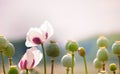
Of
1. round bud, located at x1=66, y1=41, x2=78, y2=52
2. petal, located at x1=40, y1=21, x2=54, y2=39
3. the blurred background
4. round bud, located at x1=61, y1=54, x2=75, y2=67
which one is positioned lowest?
round bud, located at x1=61, y1=54, x2=75, y2=67

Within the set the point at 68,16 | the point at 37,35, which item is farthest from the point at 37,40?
the point at 68,16

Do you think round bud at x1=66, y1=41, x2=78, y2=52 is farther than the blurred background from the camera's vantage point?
No

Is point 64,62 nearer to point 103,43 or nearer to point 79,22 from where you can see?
point 103,43

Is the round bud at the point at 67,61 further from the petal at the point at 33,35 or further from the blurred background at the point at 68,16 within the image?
the blurred background at the point at 68,16

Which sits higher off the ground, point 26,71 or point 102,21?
point 102,21

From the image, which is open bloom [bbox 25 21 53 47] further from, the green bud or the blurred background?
the blurred background


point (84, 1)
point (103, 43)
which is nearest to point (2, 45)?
point (103, 43)

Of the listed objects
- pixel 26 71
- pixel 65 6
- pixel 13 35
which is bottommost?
pixel 26 71

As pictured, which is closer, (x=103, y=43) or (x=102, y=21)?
(x=103, y=43)

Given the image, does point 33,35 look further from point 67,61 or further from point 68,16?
point 68,16

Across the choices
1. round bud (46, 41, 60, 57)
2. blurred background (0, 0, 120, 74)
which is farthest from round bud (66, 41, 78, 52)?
blurred background (0, 0, 120, 74)

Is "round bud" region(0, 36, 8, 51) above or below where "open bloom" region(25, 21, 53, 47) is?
below
